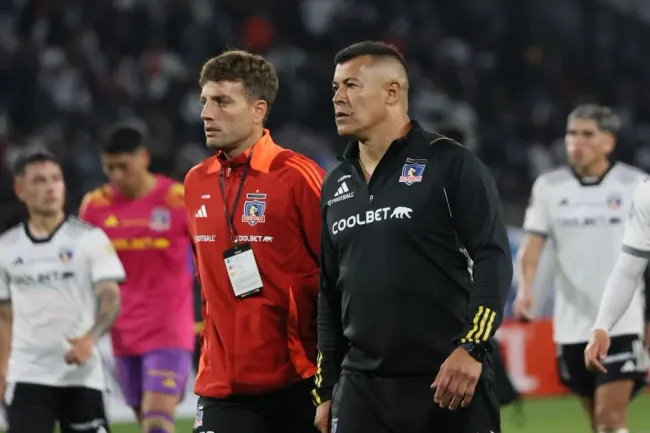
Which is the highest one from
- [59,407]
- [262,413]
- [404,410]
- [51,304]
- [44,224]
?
[44,224]

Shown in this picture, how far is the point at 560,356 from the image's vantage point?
890 cm

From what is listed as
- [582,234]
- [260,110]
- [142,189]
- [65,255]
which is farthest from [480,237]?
[142,189]

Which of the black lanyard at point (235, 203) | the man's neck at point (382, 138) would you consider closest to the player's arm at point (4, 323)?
the black lanyard at point (235, 203)

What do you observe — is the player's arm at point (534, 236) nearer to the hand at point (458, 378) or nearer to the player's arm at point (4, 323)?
the player's arm at point (4, 323)

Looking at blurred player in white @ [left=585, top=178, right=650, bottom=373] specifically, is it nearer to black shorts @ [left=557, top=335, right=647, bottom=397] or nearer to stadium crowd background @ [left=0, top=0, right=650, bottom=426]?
black shorts @ [left=557, top=335, right=647, bottom=397]

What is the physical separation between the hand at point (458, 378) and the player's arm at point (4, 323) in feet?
12.7

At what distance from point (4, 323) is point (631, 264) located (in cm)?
380

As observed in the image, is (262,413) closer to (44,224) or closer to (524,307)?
(44,224)

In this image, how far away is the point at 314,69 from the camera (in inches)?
721

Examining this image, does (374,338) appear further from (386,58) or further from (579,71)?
(579,71)

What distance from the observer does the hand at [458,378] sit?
4.52m

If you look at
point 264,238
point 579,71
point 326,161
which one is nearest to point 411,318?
point 264,238

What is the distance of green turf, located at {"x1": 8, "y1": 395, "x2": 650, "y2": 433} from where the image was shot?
11969 millimetres

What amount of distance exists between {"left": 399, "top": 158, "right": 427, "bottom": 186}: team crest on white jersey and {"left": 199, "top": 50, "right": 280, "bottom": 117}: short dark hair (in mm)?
1064
